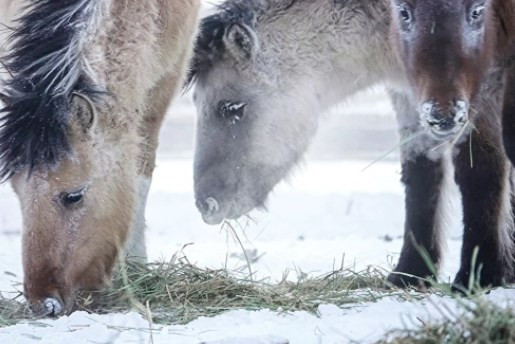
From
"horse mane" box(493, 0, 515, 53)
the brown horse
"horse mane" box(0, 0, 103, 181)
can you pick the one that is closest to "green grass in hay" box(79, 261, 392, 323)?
the brown horse

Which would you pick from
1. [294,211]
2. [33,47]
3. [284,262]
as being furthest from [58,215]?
[294,211]

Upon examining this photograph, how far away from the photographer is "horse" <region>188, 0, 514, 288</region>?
574 cm

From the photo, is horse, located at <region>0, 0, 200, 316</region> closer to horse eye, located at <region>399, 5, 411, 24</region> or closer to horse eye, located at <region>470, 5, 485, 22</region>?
horse eye, located at <region>399, 5, 411, 24</region>

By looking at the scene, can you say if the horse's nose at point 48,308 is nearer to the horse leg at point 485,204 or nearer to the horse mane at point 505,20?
the horse leg at point 485,204

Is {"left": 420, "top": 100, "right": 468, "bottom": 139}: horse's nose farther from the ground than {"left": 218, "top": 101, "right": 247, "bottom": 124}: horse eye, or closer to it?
farther from the ground

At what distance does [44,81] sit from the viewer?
4.35 m

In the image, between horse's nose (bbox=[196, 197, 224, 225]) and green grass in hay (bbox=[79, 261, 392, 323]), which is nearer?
green grass in hay (bbox=[79, 261, 392, 323])

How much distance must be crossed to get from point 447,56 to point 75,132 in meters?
2.01

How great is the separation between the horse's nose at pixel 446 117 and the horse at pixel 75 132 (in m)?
1.60

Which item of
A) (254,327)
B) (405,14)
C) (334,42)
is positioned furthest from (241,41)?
(254,327)

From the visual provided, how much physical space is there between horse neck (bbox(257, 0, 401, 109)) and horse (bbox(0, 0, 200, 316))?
3.96 ft

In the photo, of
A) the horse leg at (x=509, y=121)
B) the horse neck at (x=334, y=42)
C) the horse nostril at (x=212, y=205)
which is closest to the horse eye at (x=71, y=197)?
the horse nostril at (x=212, y=205)

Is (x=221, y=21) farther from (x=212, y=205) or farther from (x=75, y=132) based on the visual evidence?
(x=75, y=132)

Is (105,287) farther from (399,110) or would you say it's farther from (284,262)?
(399,110)
